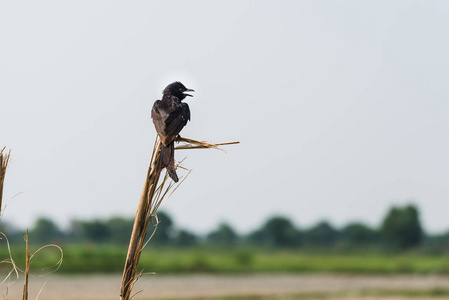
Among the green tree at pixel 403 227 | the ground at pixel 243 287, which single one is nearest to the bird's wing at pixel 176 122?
the ground at pixel 243 287

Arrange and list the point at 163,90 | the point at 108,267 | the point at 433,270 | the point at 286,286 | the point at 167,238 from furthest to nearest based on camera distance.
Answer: the point at 167,238
the point at 433,270
the point at 108,267
the point at 286,286
the point at 163,90

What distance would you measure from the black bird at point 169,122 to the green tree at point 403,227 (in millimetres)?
36551

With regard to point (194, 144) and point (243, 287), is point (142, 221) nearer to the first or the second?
point (194, 144)

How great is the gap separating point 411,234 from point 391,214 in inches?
59.7

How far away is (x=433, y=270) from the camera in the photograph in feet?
87.8

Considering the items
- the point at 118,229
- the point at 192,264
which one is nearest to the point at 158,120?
the point at 192,264

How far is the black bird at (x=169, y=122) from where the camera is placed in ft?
5.57

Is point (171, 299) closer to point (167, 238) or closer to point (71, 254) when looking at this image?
point (71, 254)

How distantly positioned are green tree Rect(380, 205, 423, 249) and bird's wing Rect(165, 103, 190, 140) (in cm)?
3658

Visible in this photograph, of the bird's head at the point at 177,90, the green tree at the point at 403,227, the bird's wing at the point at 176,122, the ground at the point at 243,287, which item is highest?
the green tree at the point at 403,227

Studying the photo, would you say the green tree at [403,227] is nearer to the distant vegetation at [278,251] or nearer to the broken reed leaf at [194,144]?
the distant vegetation at [278,251]

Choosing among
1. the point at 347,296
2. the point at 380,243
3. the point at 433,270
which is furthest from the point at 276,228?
the point at 347,296

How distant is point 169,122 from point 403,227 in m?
36.8

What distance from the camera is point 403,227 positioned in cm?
3697
